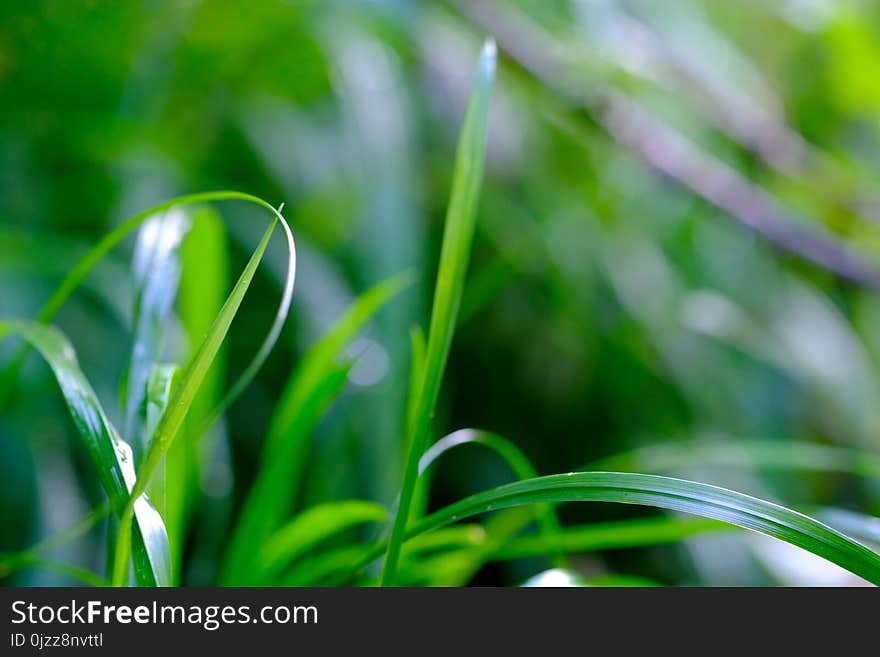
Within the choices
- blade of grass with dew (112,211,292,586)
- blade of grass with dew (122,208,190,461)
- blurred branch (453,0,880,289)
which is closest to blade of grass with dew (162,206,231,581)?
blade of grass with dew (122,208,190,461)

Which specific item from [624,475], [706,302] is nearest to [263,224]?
[706,302]

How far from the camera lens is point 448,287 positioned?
0.75 feet

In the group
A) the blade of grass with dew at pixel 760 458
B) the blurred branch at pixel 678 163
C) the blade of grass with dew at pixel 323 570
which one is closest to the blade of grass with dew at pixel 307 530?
the blade of grass with dew at pixel 323 570

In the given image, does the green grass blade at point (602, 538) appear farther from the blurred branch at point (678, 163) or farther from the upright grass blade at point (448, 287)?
the blurred branch at point (678, 163)

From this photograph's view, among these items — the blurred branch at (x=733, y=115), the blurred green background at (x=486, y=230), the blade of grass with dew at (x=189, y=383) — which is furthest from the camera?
the blurred branch at (x=733, y=115)

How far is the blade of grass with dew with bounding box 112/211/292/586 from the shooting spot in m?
0.19

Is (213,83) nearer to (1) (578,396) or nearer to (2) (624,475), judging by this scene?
(1) (578,396)

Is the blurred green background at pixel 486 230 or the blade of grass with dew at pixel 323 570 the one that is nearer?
the blade of grass with dew at pixel 323 570

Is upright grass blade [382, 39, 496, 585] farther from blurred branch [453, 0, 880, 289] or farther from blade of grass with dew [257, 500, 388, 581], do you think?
Answer: blurred branch [453, 0, 880, 289]

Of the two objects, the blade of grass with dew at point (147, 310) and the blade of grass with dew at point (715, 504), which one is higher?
the blade of grass with dew at point (147, 310)

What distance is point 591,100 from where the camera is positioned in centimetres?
60

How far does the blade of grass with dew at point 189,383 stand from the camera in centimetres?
19

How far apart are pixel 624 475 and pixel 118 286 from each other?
1.46ft

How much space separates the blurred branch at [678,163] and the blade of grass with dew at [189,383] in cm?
45
